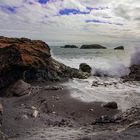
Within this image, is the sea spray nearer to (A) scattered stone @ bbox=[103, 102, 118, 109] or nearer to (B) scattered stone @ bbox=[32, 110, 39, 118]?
(A) scattered stone @ bbox=[103, 102, 118, 109]

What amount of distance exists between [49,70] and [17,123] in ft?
28.5

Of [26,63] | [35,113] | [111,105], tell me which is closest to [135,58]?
Answer: [26,63]

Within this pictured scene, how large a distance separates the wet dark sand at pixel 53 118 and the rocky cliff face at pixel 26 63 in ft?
6.88

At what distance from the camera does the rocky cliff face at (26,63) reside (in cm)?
1509

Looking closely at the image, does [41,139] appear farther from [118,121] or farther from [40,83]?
[40,83]

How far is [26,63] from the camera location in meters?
15.9

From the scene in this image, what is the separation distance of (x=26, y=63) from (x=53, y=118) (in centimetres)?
642

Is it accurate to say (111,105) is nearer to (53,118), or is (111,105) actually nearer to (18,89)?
(53,118)

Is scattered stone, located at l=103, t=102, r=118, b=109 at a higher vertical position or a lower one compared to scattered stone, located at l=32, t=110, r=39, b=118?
higher

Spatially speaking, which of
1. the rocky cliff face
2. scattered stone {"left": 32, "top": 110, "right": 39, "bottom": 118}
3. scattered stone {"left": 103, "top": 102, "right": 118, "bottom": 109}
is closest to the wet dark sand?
scattered stone {"left": 32, "top": 110, "right": 39, "bottom": 118}

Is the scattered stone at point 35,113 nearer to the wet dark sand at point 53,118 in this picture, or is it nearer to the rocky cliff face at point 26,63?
the wet dark sand at point 53,118

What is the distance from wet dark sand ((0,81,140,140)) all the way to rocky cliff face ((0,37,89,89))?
6.88 ft

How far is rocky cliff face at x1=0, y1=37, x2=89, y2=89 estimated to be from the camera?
1509cm

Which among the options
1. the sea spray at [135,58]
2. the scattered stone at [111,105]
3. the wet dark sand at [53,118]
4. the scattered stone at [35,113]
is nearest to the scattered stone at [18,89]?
the wet dark sand at [53,118]
